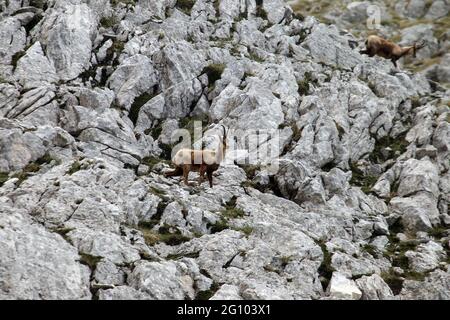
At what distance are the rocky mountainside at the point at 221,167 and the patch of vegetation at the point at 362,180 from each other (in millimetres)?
170

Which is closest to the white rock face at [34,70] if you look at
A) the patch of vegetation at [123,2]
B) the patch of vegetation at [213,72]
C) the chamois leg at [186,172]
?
the patch of vegetation at [123,2]

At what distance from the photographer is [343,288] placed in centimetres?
2131

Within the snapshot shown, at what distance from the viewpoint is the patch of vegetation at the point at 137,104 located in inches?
1436

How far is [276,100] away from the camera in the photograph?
39688 millimetres

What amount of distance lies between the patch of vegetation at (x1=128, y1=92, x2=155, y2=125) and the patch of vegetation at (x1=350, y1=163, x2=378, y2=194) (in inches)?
645

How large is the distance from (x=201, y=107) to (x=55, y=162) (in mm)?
14505

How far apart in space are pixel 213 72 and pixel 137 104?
767 centimetres

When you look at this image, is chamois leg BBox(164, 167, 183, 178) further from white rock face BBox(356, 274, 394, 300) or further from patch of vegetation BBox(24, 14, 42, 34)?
patch of vegetation BBox(24, 14, 42, 34)

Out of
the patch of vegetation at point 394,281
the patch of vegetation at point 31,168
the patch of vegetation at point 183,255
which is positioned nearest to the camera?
the patch of vegetation at point 183,255

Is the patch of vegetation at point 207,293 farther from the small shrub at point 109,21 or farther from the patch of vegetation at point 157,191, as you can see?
the small shrub at point 109,21

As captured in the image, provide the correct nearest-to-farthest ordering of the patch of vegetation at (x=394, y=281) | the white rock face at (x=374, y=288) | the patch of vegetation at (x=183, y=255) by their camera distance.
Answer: the white rock face at (x=374, y=288) → the patch of vegetation at (x=183, y=255) → the patch of vegetation at (x=394, y=281)

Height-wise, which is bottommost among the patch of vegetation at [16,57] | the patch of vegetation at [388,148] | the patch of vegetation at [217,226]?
the patch of vegetation at [388,148]

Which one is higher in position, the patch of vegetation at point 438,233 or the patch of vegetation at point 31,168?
the patch of vegetation at point 31,168

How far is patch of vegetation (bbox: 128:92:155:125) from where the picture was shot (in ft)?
120
